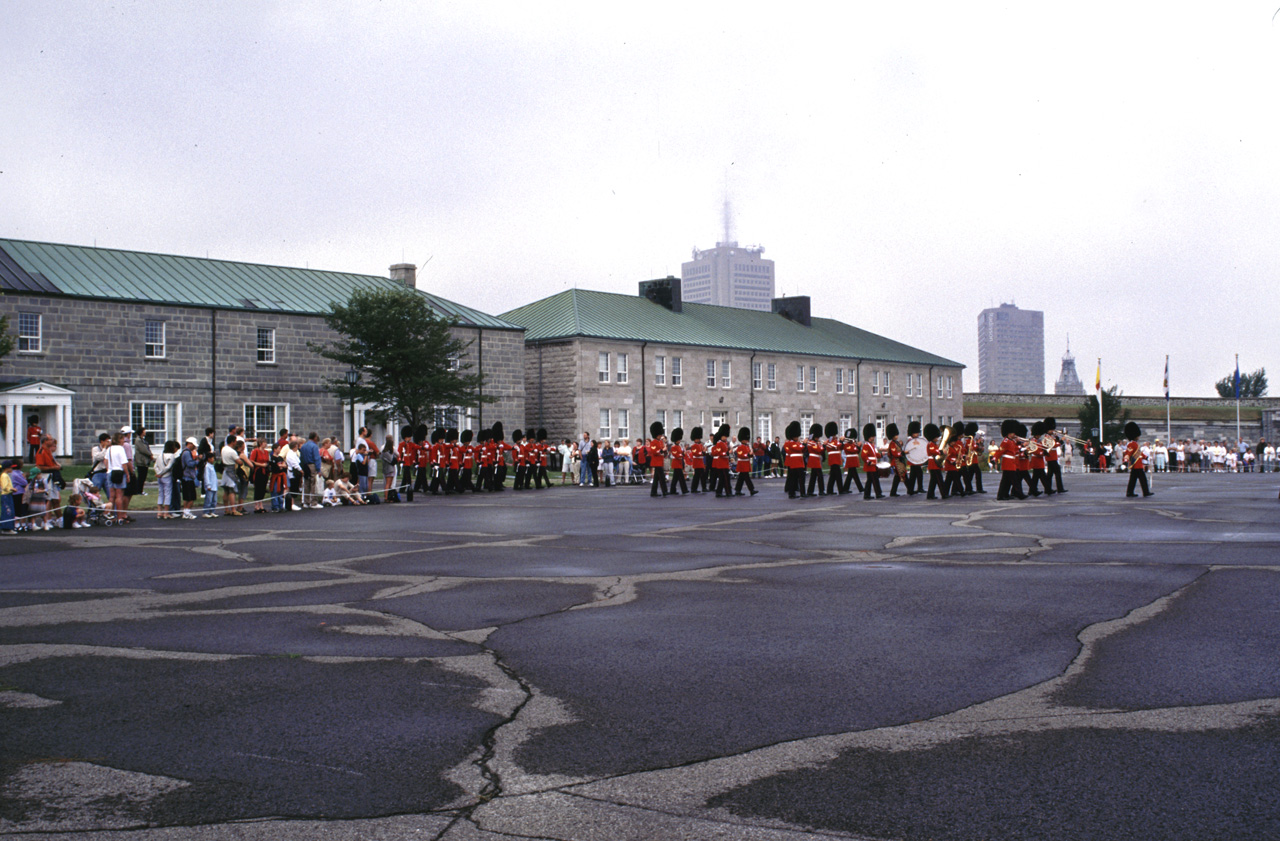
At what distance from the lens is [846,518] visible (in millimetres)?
20984

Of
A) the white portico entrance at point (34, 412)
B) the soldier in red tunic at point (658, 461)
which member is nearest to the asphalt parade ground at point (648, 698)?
the soldier in red tunic at point (658, 461)

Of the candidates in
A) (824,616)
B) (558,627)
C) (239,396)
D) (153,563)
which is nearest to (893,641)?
(824,616)

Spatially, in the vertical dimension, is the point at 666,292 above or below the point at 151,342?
above

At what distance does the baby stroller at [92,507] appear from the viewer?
22094mm

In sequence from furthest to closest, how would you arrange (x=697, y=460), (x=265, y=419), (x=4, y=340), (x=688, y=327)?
(x=688, y=327) → (x=265, y=419) → (x=4, y=340) → (x=697, y=460)

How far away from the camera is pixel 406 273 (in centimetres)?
5978

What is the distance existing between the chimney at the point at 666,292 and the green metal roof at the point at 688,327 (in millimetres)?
523

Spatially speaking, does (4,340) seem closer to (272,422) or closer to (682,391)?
(272,422)

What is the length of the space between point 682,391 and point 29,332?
3592 centimetres

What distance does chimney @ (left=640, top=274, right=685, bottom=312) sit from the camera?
73750 mm

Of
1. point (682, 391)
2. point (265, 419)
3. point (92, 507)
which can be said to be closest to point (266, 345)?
point (265, 419)

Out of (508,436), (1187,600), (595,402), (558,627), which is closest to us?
(558,627)

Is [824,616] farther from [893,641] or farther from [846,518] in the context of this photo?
[846,518]

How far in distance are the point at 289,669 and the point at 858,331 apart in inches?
3235
